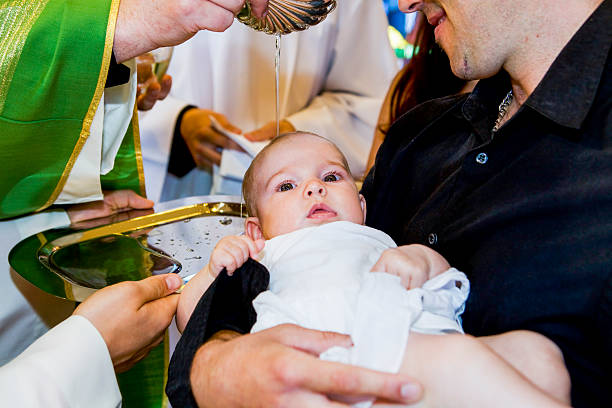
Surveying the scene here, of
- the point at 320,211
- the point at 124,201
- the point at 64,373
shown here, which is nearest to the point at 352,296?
the point at 320,211

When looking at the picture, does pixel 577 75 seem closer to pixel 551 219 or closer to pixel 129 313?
pixel 551 219

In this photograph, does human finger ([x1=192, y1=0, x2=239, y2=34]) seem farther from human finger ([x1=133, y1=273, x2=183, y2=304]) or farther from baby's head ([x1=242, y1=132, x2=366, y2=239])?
human finger ([x1=133, y1=273, x2=183, y2=304])

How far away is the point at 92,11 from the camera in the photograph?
5.96ft

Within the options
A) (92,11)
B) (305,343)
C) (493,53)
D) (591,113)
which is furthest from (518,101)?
(92,11)

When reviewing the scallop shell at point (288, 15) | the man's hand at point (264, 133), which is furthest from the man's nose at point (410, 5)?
the man's hand at point (264, 133)

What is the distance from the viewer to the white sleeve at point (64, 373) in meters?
1.27

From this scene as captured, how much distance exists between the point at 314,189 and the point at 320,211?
0.18ft

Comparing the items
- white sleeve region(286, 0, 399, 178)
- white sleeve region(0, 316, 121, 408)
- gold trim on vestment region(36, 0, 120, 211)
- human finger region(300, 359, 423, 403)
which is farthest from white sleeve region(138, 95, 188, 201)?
human finger region(300, 359, 423, 403)

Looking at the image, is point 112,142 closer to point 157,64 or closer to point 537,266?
point 157,64

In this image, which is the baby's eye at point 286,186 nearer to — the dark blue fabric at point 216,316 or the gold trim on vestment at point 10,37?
the dark blue fabric at point 216,316

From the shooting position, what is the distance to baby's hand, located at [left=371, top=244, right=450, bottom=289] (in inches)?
49.9

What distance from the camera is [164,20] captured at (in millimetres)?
1805

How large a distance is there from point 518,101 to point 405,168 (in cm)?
38

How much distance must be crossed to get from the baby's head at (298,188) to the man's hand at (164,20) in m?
0.37
